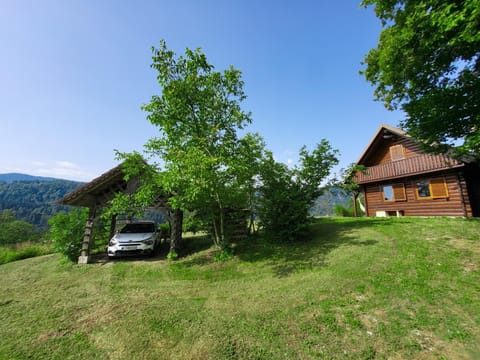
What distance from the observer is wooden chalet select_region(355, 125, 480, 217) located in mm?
11609

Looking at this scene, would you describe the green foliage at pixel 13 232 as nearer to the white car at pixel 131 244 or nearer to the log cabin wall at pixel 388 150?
the white car at pixel 131 244

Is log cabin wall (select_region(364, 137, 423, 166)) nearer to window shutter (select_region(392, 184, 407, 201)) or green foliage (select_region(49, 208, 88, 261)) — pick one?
window shutter (select_region(392, 184, 407, 201))

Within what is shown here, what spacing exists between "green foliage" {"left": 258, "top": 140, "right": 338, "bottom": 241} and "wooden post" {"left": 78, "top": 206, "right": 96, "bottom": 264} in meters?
8.12

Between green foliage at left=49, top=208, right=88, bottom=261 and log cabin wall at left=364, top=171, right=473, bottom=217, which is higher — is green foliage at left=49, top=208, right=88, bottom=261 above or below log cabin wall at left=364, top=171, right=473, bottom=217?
below

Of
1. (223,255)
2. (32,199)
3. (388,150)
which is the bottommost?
(223,255)

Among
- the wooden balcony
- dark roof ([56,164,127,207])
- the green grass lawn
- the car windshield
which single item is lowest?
the green grass lawn

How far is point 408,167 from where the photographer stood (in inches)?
527

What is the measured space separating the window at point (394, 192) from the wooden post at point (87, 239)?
20057 mm

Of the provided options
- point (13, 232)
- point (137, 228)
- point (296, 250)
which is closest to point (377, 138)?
point (296, 250)

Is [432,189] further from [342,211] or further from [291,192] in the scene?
[291,192]

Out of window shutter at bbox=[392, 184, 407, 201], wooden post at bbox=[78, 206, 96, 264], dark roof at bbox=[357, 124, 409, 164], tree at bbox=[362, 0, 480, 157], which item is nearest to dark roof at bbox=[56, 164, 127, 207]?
wooden post at bbox=[78, 206, 96, 264]

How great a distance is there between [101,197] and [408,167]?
63.2ft

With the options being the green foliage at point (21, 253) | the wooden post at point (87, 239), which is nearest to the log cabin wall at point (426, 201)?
the wooden post at point (87, 239)

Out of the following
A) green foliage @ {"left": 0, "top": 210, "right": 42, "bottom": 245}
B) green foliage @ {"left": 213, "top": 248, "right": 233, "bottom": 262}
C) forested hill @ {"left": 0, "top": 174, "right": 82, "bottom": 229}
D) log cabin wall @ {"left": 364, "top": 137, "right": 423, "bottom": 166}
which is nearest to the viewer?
green foliage @ {"left": 213, "top": 248, "right": 233, "bottom": 262}
